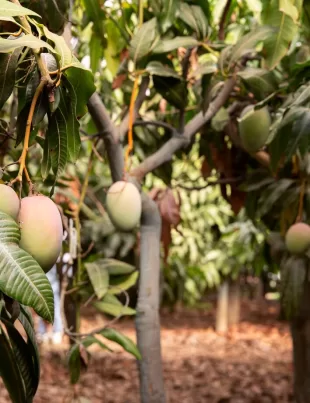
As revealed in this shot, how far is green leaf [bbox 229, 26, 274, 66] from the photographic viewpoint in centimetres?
153

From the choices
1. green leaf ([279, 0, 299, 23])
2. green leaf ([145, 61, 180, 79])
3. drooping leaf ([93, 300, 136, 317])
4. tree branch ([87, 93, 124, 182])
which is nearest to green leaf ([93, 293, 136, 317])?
drooping leaf ([93, 300, 136, 317])

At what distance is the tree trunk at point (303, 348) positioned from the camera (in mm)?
2332

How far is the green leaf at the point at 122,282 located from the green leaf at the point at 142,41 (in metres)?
0.60

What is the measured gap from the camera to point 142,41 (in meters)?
1.50

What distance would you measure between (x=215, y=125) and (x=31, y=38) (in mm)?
1132

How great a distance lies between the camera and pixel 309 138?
1.37 metres

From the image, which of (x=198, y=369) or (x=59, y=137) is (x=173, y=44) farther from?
(x=198, y=369)

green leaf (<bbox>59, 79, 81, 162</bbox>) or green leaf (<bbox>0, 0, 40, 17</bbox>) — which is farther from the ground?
green leaf (<bbox>0, 0, 40, 17</bbox>)

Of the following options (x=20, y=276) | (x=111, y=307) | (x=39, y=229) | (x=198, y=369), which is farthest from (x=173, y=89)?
(x=198, y=369)

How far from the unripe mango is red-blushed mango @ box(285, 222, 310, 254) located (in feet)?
0.74

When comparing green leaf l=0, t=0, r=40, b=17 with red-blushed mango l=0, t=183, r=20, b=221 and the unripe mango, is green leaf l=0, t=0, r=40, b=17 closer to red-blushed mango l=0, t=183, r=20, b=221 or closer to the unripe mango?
red-blushed mango l=0, t=183, r=20, b=221

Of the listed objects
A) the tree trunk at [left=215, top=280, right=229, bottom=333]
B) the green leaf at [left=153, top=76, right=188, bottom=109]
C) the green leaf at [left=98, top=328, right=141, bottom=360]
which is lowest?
the tree trunk at [left=215, top=280, right=229, bottom=333]

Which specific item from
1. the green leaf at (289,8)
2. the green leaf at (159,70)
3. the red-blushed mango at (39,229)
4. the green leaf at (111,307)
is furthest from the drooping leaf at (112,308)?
the red-blushed mango at (39,229)

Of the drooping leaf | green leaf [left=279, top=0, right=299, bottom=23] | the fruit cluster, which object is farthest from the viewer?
the drooping leaf
